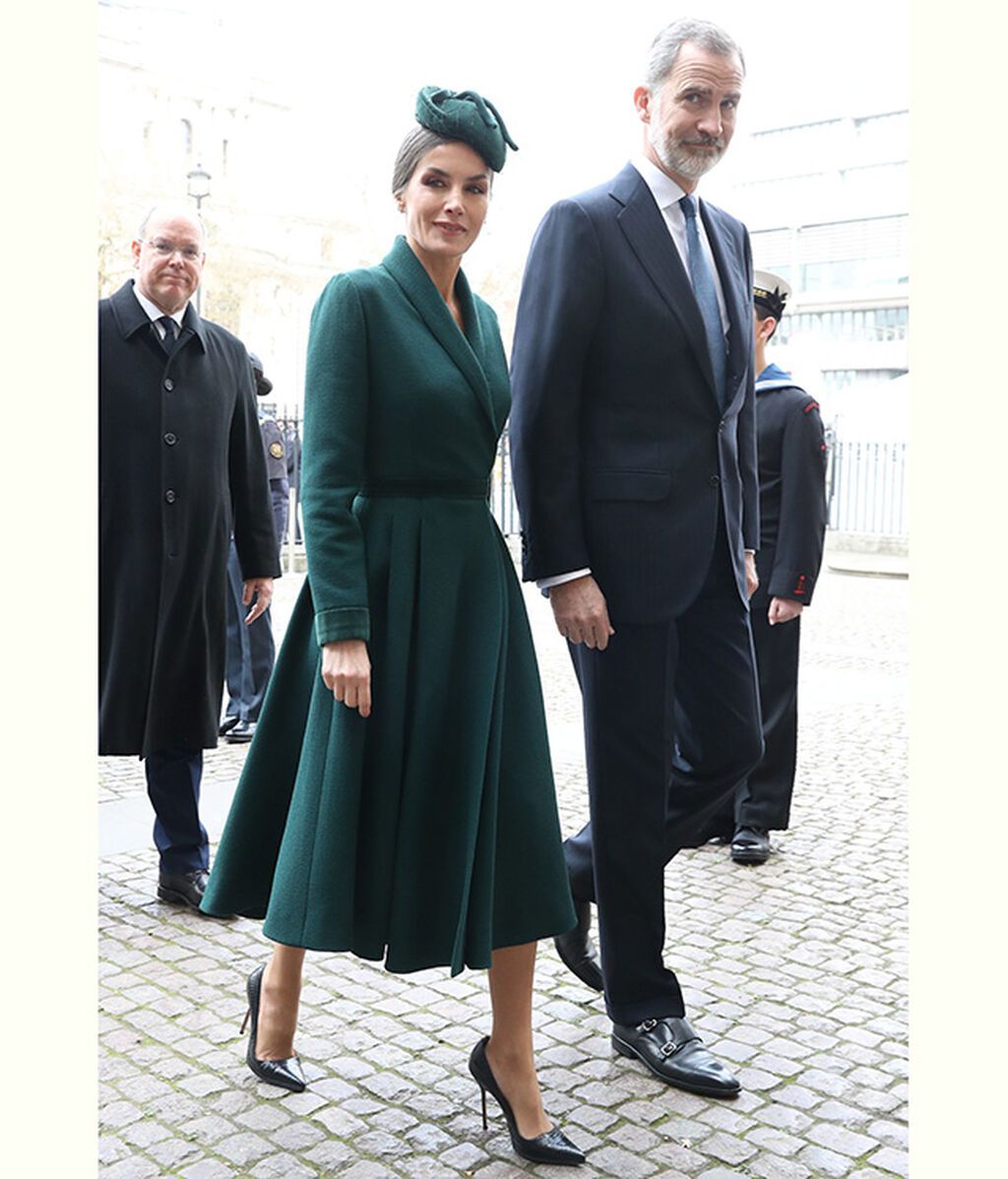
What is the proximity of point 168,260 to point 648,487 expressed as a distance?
1.97m

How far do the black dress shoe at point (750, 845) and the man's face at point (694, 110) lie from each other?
275 centimetres

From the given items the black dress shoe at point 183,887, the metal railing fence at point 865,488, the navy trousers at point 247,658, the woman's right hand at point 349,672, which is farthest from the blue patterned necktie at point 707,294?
the metal railing fence at point 865,488

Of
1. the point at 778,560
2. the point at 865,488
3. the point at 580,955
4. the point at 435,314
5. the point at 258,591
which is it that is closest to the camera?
the point at 435,314

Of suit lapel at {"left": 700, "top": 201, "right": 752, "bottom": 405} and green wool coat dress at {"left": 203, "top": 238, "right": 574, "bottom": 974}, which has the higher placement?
suit lapel at {"left": 700, "top": 201, "right": 752, "bottom": 405}

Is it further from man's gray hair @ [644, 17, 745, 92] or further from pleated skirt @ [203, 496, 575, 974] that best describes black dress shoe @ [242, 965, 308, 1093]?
man's gray hair @ [644, 17, 745, 92]

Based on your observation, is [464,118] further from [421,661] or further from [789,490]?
[789,490]

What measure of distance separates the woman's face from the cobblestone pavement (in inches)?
72.3

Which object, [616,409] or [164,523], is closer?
[616,409]

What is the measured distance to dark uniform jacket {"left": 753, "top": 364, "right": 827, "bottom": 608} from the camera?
523cm

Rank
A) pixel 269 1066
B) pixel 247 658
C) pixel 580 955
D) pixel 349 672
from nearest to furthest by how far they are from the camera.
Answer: pixel 349 672
pixel 269 1066
pixel 580 955
pixel 247 658

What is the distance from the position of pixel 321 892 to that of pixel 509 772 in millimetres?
444

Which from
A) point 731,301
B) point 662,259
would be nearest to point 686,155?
point 662,259

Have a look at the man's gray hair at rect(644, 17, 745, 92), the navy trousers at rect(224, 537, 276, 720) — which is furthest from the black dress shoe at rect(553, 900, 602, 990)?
the navy trousers at rect(224, 537, 276, 720)

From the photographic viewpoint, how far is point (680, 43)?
10.6ft
